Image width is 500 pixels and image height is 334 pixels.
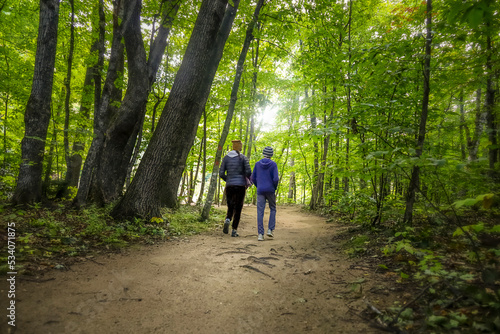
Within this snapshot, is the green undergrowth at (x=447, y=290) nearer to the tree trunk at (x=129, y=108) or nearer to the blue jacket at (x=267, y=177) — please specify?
the blue jacket at (x=267, y=177)

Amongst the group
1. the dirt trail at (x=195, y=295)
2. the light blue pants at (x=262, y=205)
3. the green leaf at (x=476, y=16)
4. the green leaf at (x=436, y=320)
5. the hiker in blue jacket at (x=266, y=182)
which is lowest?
the dirt trail at (x=195, y=295)

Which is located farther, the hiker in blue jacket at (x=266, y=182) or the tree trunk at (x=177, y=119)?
the hiker in blue jacket at (x=266, y=182)

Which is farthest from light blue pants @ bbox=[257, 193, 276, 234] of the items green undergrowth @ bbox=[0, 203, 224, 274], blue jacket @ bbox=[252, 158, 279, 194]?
green undergrowth @ bbox=[0, 203, 224, 274]

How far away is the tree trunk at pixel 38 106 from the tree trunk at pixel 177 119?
297 centimetres

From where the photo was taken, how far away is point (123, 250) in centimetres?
445

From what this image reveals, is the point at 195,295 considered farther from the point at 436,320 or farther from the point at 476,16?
the point at 476,16

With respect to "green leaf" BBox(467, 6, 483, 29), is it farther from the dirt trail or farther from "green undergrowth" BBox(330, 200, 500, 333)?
the dirt trail

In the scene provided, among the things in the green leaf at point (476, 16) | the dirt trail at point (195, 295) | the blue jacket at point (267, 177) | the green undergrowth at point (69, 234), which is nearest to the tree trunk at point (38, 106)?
the green undergrowth at point (69, 234)

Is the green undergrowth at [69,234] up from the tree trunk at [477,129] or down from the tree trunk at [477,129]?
down

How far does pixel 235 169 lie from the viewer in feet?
21.0

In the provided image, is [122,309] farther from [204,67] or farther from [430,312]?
[204,67]

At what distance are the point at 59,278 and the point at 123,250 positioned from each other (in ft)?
4.72

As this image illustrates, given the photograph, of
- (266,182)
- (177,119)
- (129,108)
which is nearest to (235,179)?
(266,182)

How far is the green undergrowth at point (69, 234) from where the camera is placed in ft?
11.2
